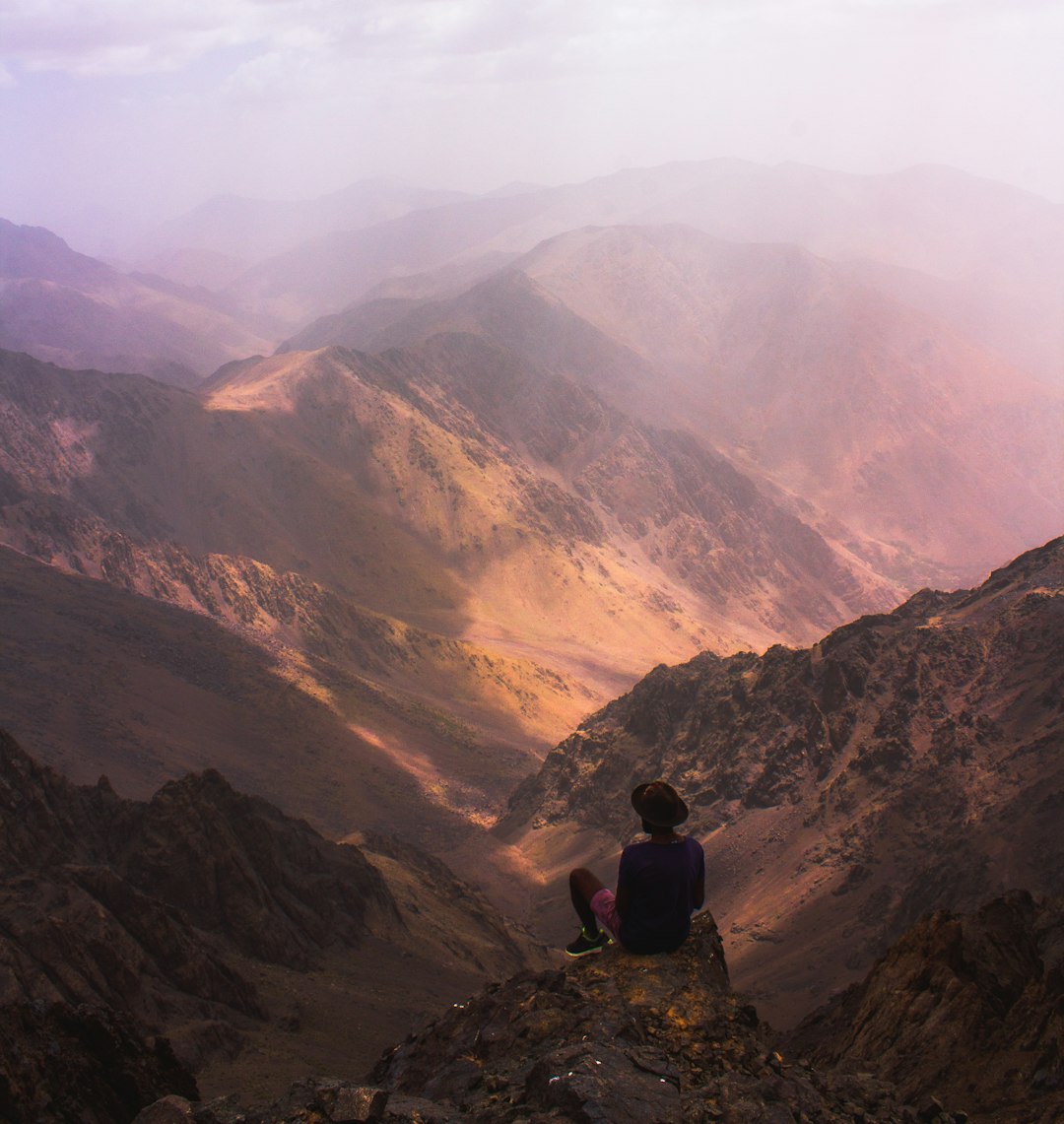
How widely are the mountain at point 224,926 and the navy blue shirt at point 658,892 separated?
15322 millimetres

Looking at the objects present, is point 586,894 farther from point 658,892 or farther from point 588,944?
point 658,892

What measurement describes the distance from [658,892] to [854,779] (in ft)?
159

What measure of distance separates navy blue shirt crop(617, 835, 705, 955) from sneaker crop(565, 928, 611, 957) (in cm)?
36

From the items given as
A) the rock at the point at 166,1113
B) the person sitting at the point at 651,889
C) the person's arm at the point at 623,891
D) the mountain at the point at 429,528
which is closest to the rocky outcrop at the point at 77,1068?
the rock at the point at 166,1113

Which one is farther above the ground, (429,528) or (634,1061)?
(634,1061)

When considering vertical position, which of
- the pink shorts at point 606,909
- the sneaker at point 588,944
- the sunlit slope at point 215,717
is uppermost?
the pink shorts at point 606,909

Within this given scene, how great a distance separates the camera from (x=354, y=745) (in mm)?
79000

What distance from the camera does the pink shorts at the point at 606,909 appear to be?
40.1 ft

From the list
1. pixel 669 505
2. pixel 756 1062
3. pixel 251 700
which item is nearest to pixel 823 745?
pixel 251 700

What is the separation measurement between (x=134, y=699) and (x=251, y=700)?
8.77 m

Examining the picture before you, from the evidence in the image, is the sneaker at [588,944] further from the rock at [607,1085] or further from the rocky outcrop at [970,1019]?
the rocky outcrop at [970,1019]

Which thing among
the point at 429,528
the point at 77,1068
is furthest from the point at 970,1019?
the point at 429,528

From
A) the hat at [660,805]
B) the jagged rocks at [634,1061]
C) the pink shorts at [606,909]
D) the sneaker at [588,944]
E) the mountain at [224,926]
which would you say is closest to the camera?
the jagged rocks at [634,1061]

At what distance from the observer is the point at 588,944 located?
12648 millimetres
